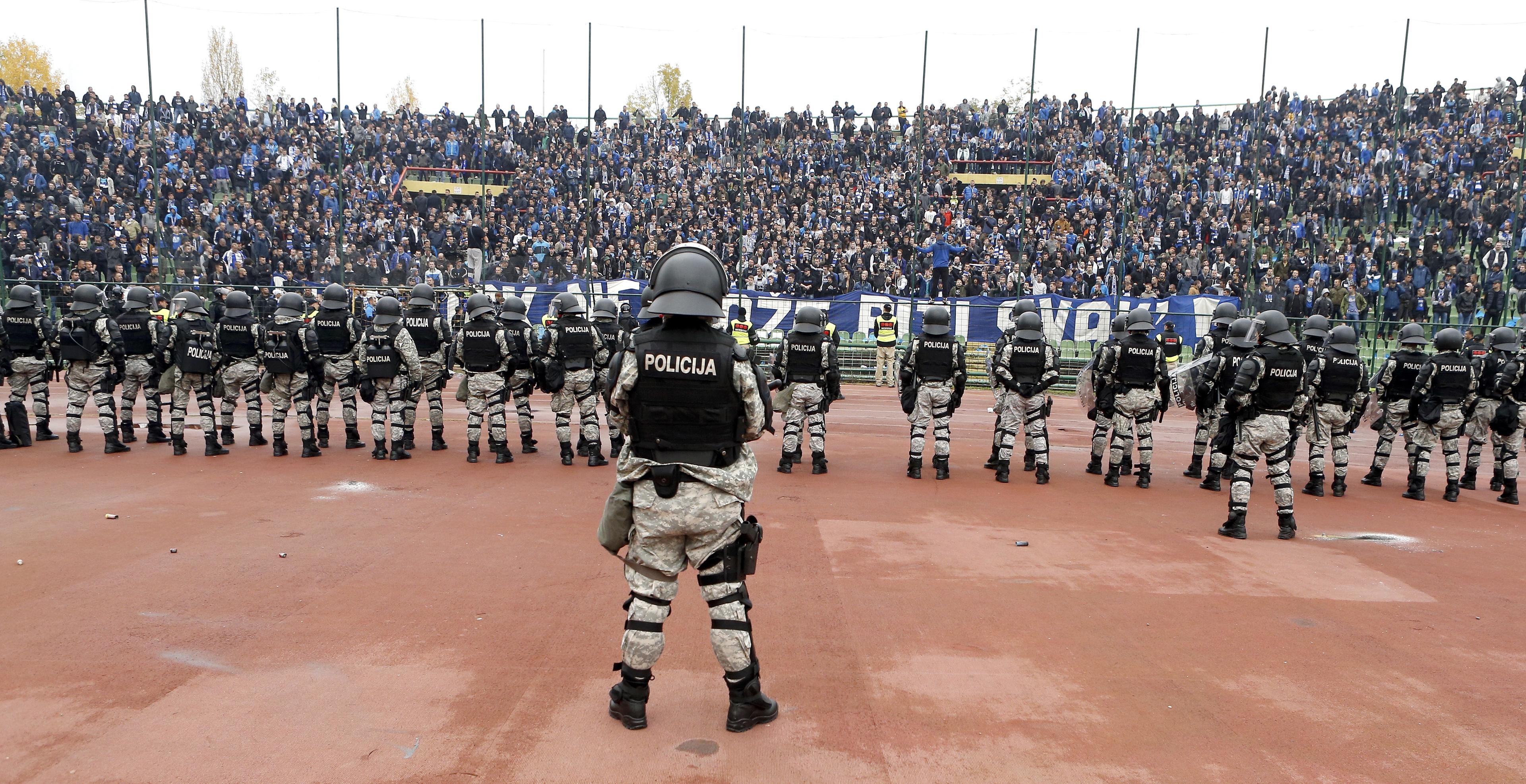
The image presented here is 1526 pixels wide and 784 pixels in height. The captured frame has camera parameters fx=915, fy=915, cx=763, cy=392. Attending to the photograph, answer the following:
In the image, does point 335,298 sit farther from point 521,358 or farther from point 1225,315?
point 1225,315

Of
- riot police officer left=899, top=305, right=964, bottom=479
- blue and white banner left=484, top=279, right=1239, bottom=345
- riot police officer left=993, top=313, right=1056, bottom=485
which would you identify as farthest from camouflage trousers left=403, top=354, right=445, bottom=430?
blue and white banner left=484, top=279, right=1239, bottom=345

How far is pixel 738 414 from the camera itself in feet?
14.0

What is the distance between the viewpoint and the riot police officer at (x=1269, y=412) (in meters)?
8.07

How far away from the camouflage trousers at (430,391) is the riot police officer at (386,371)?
0.05 metres

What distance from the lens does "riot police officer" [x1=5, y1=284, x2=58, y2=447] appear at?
11359 mm

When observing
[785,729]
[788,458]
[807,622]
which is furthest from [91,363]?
[785,729]

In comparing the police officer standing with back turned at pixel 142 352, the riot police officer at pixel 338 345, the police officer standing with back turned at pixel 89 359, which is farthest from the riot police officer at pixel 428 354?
the police officer standing with back turned at pixel 89 359

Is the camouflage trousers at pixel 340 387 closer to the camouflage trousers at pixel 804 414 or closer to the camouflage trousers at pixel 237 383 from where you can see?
the camouflage trousers at pixel 237 383

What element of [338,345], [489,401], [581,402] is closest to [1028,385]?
[581,402]

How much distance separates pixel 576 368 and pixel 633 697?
742 centimetres

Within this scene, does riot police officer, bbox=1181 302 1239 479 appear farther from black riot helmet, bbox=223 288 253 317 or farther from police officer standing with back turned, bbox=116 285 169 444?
police officer standing with back turned, bbox=116 285 169 444

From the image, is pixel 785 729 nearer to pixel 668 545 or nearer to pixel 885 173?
pixel 668 545

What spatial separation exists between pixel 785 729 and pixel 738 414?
1.46 metres

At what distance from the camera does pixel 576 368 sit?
11.2 meters
